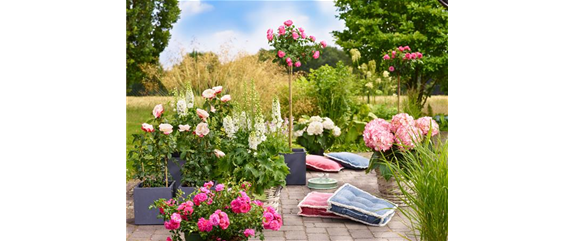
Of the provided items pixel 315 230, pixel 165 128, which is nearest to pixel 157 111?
pixel 165 128

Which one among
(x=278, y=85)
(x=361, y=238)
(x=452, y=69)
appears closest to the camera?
(x=452, y=69)

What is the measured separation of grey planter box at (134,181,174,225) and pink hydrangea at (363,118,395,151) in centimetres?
196

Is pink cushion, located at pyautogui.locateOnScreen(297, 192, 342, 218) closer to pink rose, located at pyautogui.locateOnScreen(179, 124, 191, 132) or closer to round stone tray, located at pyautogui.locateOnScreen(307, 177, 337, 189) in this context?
round stone tray, located at pyautogui.locateOnScreen(307, 177, 337, 189)

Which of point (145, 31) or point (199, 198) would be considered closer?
point (199, 198)

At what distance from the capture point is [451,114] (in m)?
2.15

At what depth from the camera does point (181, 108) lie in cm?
442

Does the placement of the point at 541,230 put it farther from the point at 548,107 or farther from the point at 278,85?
the point at 278,85

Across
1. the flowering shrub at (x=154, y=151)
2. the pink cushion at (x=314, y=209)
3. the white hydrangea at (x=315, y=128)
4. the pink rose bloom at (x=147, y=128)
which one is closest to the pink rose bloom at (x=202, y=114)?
the flowering shrub at (x=154, y=151)

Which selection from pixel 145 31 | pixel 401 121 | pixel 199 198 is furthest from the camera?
pixel 145 31

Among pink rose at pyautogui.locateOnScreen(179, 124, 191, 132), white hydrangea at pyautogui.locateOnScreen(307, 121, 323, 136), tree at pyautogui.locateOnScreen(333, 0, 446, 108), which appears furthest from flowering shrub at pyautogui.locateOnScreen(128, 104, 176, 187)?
tree at pyautogui.locateOnScreen(333, 0, 446, 108)

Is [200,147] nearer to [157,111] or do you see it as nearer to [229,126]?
[229,126]

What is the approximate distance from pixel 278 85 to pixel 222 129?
14.3ft

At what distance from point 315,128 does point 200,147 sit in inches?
101
